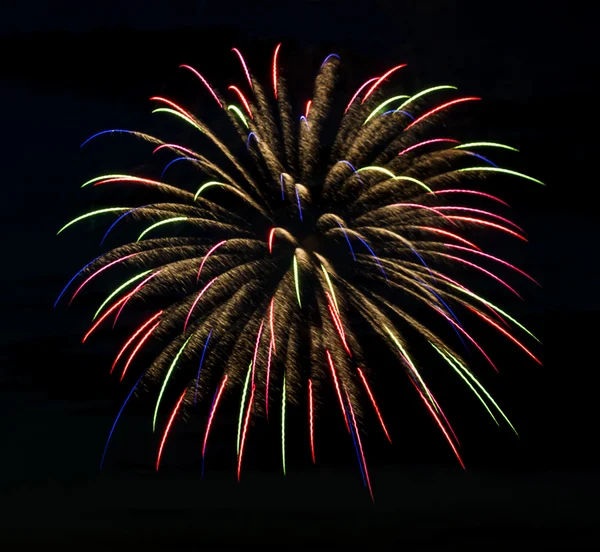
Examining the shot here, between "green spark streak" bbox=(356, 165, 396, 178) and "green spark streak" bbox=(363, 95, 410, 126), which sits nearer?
"green spark streak" bbox=(356, 165, 396, 178)

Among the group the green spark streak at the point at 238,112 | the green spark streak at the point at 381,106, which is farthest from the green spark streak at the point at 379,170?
the green spark streak at the point at 238,112

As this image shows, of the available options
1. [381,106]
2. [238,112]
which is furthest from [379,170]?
[238,112]

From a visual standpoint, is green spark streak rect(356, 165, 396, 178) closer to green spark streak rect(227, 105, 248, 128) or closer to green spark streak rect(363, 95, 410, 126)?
green spark streak rect(363, 95, 410, 126)

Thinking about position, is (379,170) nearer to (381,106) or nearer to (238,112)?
(381,106)

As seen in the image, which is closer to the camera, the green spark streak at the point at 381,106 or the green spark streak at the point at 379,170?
the green spark streak at the point at 379,170

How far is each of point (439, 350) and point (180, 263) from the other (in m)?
4.12

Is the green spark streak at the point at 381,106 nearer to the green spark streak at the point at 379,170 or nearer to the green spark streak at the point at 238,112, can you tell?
the green spark streak at the point at 379,170

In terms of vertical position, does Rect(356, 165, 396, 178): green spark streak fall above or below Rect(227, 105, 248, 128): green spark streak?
below

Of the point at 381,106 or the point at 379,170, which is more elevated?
the point at 381,106

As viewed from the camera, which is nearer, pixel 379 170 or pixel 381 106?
pixel 379 170

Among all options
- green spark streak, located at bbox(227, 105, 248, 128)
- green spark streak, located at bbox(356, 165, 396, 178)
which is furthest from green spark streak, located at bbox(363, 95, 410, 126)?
green spark streak, located at bbox(227, 105, 248, 128)

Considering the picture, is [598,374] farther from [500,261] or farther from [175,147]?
[175,147]

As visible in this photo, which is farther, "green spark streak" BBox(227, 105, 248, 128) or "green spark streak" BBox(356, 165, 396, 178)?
"green spark streak" BBox(227, 105, 248, 128)

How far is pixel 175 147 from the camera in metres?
12.3
